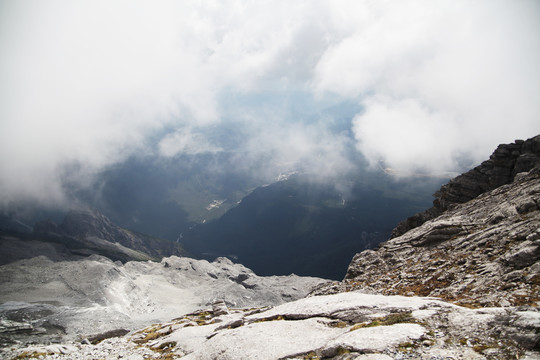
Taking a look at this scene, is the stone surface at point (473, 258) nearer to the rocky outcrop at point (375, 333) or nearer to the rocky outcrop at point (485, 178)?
the rocky outcrop at point (375, 333)

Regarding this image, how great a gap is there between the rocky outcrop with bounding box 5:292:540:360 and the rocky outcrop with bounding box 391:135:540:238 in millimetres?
61834

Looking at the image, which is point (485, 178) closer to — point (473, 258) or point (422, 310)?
point (473, 258)

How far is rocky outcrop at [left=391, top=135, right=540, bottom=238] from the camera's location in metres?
86.1

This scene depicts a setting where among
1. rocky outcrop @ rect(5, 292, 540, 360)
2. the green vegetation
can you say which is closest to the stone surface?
rocky outcrop @ rect(5, 292, 540, 360)

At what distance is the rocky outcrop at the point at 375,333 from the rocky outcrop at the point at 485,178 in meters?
61.8

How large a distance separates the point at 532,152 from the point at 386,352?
93.3 meters

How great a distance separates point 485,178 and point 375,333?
8841 cm

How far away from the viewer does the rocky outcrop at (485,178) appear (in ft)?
282

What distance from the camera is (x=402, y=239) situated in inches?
2574

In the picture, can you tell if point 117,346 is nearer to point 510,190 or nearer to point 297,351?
point 297,351

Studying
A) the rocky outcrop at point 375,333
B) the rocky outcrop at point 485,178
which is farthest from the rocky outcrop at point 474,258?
the rocky outcrop at point 485,178

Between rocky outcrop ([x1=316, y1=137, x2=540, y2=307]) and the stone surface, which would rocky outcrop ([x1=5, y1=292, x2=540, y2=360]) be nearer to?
rocky outcrop ([x1=316, y1=137, x2=540, y2=307])

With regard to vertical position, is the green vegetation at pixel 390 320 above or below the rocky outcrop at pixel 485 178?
below

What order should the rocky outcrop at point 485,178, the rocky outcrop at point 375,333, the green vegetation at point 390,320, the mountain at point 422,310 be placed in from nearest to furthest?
the rocky outcrop at point 375,333 → the mountain at point 422,310 → the green vegetation at point 390,320 → the rocky outcrop at point 485,178
